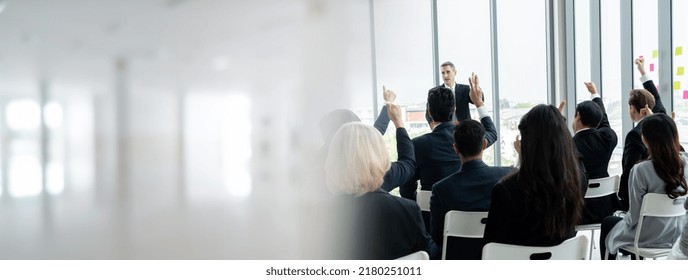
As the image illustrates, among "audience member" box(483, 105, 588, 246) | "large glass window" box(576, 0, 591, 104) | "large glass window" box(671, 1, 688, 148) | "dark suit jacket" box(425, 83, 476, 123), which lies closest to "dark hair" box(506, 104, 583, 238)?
"audience member" box(483, 105, 588, 246)

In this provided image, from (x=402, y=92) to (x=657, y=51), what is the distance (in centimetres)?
203

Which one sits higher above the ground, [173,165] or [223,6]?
[223,6]

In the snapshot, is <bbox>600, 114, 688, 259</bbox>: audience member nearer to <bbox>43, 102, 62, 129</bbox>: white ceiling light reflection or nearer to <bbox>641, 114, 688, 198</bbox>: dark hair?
<bbox>641, 114, 688, 198</bbox>: dark hair

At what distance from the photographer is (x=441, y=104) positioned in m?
3.08

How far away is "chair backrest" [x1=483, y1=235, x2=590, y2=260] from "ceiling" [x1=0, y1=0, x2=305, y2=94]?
1.71 metres

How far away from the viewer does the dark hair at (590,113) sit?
341cm

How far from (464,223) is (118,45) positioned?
1.97 meters

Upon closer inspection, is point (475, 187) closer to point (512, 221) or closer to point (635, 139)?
point (512, 221)

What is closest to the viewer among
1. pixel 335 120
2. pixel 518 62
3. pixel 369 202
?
pixel 369 202

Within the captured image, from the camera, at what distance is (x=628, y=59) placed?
5.22m

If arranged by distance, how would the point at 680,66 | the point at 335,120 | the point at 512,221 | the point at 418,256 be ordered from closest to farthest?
1. the point at 418,256
2. the point at 512,221
3. the point at 335,120
4. the point at 680,66

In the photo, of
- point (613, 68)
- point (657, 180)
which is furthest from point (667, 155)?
point (613, 68)
